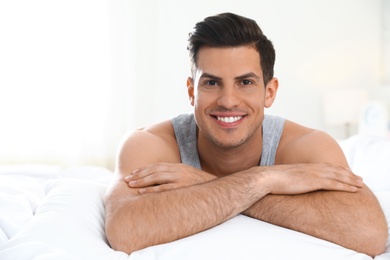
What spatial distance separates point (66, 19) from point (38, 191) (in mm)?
2871

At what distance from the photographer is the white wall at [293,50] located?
497 centimetres

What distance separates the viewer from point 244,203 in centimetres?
160

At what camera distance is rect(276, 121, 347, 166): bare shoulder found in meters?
1.84

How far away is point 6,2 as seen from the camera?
15.1ft

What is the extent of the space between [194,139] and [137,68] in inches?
114

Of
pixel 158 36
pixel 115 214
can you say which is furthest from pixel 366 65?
pixel 115 214

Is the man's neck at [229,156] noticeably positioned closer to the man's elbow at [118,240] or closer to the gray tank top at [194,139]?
the gray tank top at [194,139]

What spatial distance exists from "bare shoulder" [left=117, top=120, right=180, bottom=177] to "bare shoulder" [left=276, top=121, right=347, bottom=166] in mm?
408

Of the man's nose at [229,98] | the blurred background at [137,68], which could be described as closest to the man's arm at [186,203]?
the man's nose at [229,98]

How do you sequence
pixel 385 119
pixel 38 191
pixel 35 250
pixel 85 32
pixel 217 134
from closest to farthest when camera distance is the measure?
pixel 35 250 → pixel 217 134 → pixel 38 191 → pixel 385 119 → pixel 85 32

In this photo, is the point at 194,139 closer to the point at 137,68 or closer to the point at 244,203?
the point at 244,203

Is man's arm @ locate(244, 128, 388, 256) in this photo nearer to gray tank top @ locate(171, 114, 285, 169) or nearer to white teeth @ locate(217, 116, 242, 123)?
white teeth @ locate(217, 116, 242, 123)

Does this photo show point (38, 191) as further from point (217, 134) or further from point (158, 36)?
point (158, 36)

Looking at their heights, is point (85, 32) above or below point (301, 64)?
above
